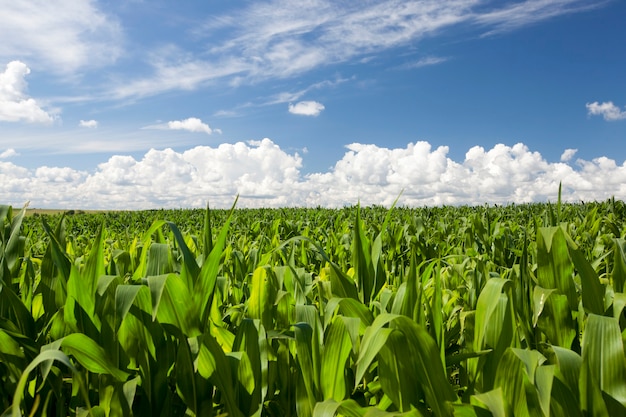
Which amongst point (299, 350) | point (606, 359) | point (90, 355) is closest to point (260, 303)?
point (299, 350)

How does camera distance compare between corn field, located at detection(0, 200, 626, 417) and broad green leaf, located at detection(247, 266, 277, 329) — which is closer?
corn field, located at detection(0, 200, 626, 417)

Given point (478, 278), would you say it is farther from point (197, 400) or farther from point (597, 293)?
point (197, 400)

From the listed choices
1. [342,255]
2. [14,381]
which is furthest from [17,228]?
[342,255]

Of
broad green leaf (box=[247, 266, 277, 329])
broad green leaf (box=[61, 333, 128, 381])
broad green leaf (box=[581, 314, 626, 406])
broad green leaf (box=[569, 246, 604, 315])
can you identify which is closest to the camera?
broad green leaf (box=[581, 314, 626, 406])

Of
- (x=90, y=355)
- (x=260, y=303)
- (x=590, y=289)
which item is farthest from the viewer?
(x=260, y=303)

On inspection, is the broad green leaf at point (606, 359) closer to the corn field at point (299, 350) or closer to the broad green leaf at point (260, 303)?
the corn field at point (299, 350)

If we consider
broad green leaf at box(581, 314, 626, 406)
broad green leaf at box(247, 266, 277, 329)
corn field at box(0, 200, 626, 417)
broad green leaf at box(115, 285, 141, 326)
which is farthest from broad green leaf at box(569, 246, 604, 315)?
broad green leaf at box(115, 285, 141, 326)

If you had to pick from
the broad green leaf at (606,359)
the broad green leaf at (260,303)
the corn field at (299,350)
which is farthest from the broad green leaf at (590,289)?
the broad green leaf at (260,303)

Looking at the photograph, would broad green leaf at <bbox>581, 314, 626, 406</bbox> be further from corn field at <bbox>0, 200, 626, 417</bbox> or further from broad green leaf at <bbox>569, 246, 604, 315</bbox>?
broad green leaf at <bbox>569, 246, 604, 315</bbox>

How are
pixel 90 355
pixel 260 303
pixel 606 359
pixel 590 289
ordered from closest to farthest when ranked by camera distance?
1. pixel 606 359
2. pixel 90 355
3. pixel 590 289
4. pixel 260 303

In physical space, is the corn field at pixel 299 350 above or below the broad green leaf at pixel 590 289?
below

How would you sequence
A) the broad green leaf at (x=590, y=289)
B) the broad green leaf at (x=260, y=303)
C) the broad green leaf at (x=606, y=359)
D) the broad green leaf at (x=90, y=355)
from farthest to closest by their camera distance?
1. the broad green leaf at (x=260, y=303)
2. the broad green leaf at (x=590, y=289)
3. the broad green leaf at (x=90, y=355)
4. the broad green leaf at (x=606, y=359)

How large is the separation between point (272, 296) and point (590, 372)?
109 centimetres

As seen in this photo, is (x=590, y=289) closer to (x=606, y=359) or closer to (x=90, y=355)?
(x=606, y=359)
